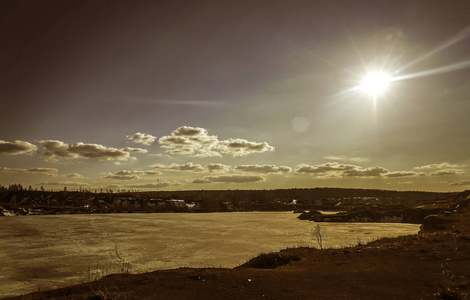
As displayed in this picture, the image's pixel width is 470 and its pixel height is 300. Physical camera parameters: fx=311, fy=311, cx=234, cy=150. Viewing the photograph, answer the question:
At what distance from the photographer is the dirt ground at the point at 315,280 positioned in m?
11.2

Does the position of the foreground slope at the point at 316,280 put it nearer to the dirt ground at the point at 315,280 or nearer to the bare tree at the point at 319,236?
the dirt ground at the point at 315,280

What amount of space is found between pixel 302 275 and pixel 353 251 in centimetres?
727

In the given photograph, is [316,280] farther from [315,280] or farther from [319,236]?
[319,236]

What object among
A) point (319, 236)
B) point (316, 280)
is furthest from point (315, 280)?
point (319, 236)

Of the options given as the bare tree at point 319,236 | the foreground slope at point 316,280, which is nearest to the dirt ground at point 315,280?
the foreground slope at point 316,280

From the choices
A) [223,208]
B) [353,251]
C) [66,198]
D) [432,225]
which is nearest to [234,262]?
[353,251]

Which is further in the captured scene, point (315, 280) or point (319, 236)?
point (319, 236)

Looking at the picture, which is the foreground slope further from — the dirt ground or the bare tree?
the bare tree

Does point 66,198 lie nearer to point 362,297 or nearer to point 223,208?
point 223,208

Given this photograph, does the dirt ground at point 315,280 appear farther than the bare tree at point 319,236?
No

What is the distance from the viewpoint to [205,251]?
28.3 meters

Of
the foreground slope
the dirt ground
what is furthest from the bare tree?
the dirt ground

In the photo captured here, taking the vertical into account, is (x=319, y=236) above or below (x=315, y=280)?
below

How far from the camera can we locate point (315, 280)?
1332 centimetres
